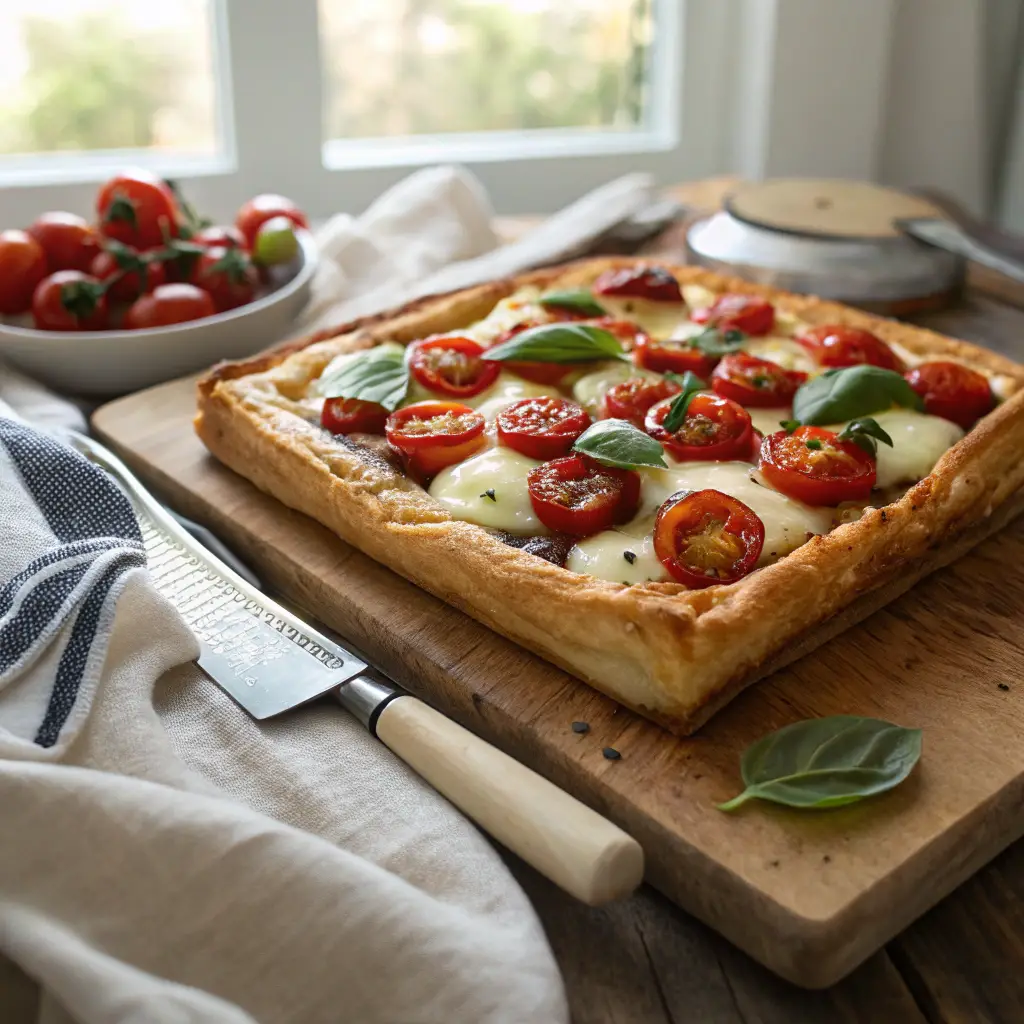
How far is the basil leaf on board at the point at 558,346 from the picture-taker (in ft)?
9.14

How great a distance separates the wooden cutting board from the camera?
1.68 m

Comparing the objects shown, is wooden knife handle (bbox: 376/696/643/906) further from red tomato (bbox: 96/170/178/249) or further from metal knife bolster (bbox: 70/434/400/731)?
red tomato (bbox: 96/170/178/249)

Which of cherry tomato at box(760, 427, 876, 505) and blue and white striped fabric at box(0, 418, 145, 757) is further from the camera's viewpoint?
cherry tomato at box(760, 427, 876, 505)

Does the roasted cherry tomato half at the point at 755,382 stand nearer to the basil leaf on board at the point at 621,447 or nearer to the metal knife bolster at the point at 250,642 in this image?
the basil leaf on board at the point at 621,447

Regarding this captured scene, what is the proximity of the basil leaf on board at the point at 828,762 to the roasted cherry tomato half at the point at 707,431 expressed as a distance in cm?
72

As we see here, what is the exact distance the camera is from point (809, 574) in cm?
208

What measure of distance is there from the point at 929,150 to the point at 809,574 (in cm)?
430

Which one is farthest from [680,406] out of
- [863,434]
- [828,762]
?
[828,762]

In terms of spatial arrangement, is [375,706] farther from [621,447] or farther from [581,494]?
[621,447]

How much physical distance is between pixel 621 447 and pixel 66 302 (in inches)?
65.9

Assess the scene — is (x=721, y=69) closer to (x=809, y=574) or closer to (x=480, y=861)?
(x=809, y=574)

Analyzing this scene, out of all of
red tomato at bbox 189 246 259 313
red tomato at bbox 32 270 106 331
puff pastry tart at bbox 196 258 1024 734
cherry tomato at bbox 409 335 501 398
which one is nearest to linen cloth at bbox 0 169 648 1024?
puff pastry tart at bbox 196 258 1024 734

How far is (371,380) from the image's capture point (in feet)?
8.98

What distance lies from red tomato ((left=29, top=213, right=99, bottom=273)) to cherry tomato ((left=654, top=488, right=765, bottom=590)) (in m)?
2.03
